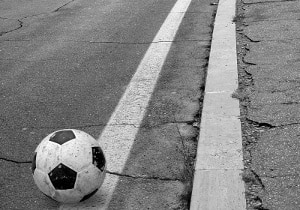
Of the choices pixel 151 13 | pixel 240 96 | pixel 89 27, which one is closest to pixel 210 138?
pixel 240 96

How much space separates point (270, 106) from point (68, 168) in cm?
252

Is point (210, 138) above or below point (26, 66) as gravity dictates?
above

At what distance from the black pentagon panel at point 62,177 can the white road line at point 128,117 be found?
0.78 ft

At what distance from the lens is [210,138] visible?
4.98 meters

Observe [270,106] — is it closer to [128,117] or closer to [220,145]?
[220,145]

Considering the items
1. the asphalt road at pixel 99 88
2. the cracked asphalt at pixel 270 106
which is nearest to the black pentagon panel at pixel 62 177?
the asphalt road at pixel 99 88

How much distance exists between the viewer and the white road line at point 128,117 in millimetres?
4203

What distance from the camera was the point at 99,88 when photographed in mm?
6668

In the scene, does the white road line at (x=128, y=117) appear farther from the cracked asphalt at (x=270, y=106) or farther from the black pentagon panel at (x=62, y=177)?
the cracked asphalt at (x=270, y=106)

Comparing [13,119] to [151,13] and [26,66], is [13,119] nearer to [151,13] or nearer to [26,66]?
[26,66]

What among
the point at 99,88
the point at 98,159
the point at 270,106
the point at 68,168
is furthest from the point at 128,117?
the point at 68,168

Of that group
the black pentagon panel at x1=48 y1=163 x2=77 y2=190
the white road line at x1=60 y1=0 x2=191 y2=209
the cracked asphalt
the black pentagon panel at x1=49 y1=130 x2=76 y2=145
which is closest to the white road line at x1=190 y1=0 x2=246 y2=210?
the cracked asphalt

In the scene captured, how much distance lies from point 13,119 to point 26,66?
84.9 inches

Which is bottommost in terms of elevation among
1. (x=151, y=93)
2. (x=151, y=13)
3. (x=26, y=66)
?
(x=151, y=13)
